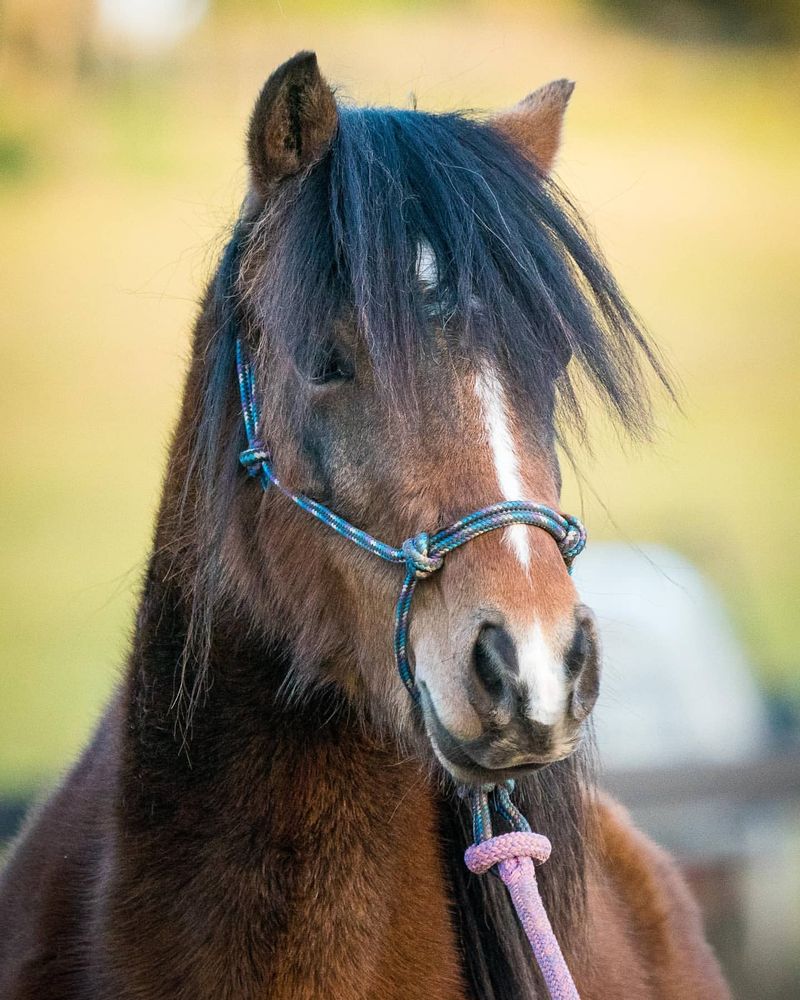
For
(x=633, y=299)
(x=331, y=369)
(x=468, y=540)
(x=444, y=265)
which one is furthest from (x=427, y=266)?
(x=633, y=299)

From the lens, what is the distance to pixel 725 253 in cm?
732

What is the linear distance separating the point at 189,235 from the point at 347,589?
487 centimetres

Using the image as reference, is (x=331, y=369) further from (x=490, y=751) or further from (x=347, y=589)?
(x=490, y=751)

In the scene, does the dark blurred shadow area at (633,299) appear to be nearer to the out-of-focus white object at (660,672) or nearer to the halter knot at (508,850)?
the out-of-focus white object at (660,672)

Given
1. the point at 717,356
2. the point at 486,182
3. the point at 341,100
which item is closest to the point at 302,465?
the point at 486,182

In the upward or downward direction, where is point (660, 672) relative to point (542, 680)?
upward

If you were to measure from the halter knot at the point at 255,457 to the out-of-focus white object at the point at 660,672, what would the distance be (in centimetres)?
270

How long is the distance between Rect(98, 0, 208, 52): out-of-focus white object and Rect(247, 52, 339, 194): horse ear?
3711mm

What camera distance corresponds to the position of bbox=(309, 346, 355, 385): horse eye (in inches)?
63.4

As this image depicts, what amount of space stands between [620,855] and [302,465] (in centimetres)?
126

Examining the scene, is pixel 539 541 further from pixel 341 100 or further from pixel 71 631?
pixel 71 631

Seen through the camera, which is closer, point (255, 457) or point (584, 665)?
point (584, 665)

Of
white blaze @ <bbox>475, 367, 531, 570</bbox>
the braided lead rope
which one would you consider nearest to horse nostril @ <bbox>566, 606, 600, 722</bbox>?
white blaze @ <bbox>475, 367, 531, 570</bbox>

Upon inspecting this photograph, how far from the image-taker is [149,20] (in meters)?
5.05
